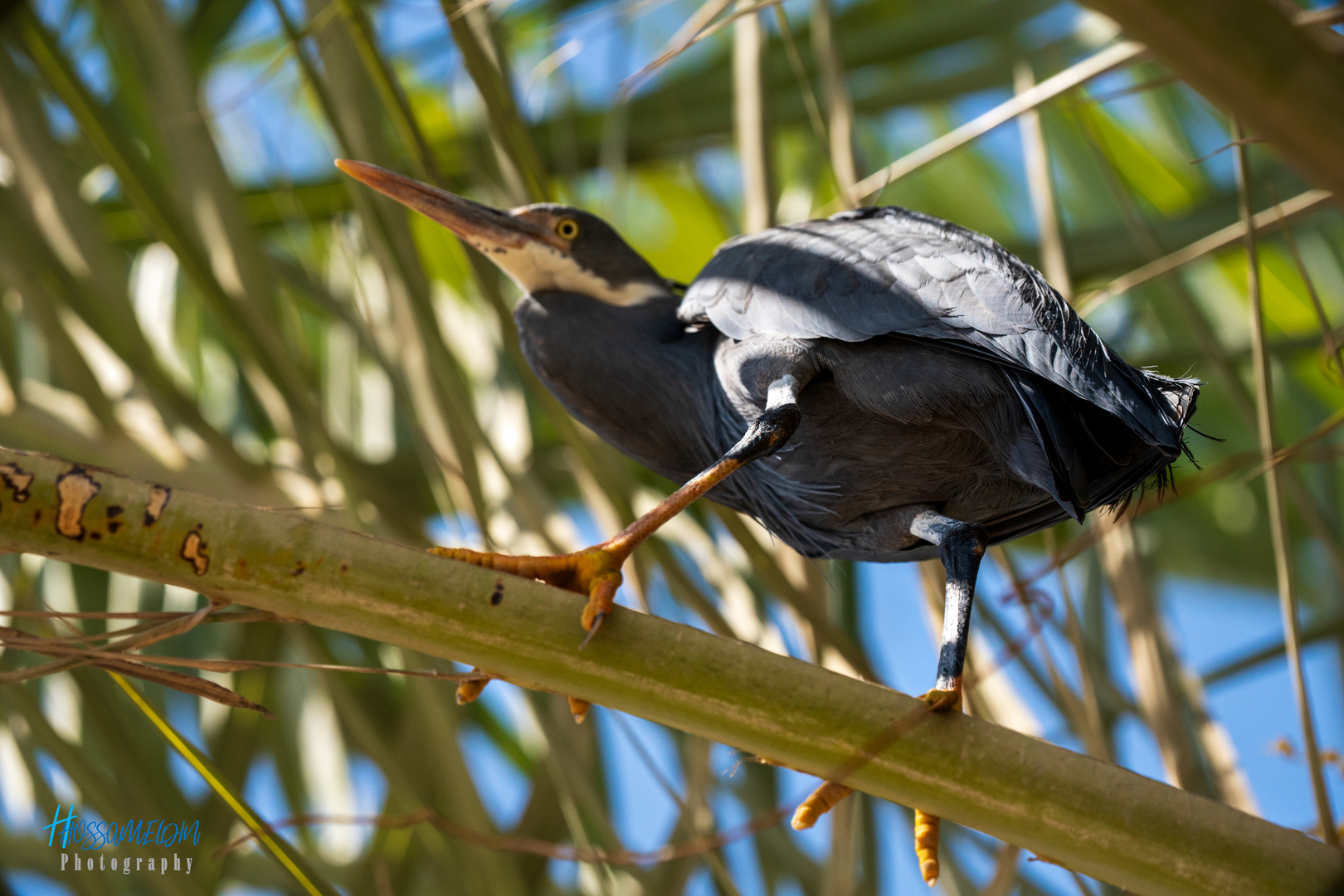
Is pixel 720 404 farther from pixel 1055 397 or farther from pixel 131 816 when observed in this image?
pixel 131 816

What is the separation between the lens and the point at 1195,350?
2441 millimetres

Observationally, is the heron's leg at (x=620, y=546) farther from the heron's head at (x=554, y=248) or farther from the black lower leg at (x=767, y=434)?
the heron's head at (x=554, y=248)

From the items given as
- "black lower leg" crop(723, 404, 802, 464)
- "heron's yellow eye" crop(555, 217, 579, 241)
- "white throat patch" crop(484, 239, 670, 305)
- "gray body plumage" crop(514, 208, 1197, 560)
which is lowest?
"black lower leg" crop(723, 404, 802, 464)

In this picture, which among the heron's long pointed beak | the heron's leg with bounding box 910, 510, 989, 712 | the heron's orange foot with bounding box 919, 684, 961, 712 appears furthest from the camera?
the heron's long pointed beak

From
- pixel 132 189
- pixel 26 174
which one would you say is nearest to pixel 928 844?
pixel 132 189

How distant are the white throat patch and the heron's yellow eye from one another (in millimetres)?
22

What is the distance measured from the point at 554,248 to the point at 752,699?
2.59 ft

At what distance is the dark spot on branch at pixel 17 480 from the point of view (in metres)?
0.69

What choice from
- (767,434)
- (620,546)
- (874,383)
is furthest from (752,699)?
(874,383)

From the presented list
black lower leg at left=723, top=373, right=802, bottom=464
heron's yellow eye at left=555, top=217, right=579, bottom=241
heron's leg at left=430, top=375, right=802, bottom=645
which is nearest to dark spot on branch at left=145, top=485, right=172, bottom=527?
heron's leg at left=430, top=375, right=802, bottom=645

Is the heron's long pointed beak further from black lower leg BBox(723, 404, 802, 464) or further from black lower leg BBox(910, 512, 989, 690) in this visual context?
black lower leg BBox(910, 512, 989, 690)

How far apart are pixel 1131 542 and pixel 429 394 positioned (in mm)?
1019

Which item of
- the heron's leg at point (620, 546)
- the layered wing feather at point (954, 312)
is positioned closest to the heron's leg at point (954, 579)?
the layered wing feather at point (954, 312)

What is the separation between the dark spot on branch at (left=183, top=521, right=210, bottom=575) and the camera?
714 millimetres
